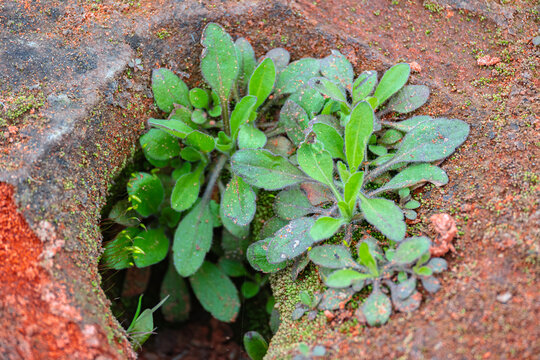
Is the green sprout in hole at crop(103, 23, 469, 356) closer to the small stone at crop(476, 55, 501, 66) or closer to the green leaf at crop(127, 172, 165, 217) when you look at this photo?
the green leaf at crop(127, 172, 165, 217)

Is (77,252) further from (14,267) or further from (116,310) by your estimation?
(116,310)

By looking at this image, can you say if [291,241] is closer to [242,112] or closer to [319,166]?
[319,166]

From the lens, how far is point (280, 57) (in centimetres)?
222

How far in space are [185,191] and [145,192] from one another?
22 centimetres

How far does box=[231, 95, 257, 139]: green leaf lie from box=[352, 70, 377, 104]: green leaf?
0.47 m

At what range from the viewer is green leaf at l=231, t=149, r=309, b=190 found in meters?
1.92

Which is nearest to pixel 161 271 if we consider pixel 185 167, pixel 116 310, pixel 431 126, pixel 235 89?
pixel 116 310

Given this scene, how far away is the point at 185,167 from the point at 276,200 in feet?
2.06

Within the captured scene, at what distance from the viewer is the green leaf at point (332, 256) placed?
5.35ft

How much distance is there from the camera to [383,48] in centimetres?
215

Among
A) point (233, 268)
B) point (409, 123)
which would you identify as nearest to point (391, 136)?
point (409, 123)

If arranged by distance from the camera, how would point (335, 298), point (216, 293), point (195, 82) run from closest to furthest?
point (335, 298) → point (195, 82) → point (216, 293)

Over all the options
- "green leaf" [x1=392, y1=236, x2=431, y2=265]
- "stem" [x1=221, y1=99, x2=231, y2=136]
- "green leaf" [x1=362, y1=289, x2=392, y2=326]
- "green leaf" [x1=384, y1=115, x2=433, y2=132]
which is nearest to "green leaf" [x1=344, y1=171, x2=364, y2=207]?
"green leaf" [x1=392, y1=236, x2=431, y2=265]

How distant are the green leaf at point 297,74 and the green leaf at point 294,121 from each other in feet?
0.38
